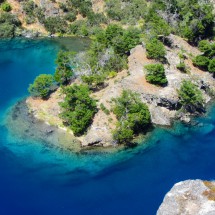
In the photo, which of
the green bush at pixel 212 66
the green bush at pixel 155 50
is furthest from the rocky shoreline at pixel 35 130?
the green bush at pixel 212 66

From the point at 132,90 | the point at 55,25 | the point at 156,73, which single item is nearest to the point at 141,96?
the point at 132,90

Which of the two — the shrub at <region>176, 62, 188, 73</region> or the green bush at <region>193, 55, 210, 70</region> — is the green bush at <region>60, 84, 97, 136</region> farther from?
the green bush at <region>193, 55, 210, 70</region>

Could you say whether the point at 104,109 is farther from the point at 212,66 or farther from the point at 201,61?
the point at 212,66

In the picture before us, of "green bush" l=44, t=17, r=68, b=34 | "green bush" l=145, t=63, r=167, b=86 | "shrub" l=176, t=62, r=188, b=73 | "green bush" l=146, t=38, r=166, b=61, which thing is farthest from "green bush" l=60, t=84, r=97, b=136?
"green bush" l=44, t=17, r=68, b=34

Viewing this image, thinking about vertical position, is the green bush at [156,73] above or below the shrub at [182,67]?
above

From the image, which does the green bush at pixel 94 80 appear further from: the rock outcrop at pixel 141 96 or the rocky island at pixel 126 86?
the rock outcrop at pixel 141 96
